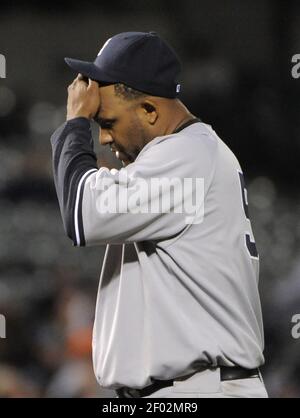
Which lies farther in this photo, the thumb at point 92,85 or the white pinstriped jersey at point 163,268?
the thumb at point 92,85

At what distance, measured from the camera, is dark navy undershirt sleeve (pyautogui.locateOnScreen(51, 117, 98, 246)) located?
58.4 inches

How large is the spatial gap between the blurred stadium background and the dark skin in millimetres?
1658

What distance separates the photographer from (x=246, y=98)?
3459 mm

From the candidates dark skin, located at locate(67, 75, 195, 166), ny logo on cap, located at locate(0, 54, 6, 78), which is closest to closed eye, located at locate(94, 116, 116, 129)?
dark skin, located at locate(67, 75, 195, 166)

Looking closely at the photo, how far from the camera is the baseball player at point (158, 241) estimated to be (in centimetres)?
147

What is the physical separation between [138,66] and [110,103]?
0.28 ft

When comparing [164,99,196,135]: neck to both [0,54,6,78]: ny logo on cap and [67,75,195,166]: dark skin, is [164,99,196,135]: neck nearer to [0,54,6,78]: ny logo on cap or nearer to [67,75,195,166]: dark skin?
[67,75,195,166]: dark skin

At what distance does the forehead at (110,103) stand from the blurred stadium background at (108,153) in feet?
5.49

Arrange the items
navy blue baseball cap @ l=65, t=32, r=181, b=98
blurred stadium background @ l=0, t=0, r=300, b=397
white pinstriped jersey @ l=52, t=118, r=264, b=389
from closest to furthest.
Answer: white pinstriped jersey @ l=52, t=118, r=264, b=389 → navy blue baseball cap @ l=65, t=32, r=181, b=98 → blurred stadium background @ l=0, t=0, r=300, b=397

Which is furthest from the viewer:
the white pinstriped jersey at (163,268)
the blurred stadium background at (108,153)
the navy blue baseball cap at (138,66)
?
the blurred stadium background at (108,153)

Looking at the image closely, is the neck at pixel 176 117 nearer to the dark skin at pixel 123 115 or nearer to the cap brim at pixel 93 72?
the dark skin at pixel 123 115

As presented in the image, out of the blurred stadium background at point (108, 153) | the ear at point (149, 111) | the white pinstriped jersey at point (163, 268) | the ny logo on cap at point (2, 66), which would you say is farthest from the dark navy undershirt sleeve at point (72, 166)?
the ny logo on cap at point (2, 66)

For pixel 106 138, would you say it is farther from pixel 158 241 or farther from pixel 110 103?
pixel 158 241

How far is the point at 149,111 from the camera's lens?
→ 5.19 ft
